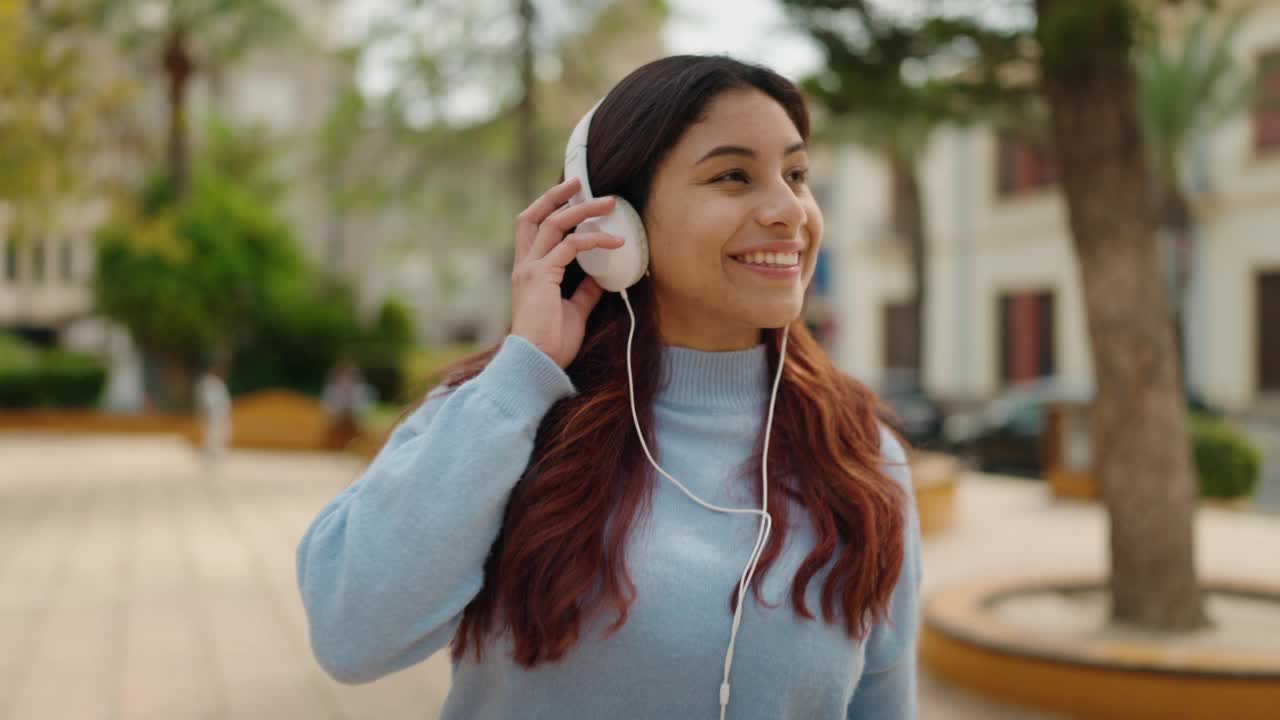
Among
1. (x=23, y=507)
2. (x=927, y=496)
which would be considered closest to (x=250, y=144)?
(x=23, y=507)

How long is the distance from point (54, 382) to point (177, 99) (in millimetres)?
7689

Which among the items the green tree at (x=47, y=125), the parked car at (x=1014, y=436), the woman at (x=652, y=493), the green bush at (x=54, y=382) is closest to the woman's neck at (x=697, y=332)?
the woman at (x=652, y=493)

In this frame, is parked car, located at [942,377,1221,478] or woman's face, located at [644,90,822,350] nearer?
woman's face, located at [644,90,822,350]

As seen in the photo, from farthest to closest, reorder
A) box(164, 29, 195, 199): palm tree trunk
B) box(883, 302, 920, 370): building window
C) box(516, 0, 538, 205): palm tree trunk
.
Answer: box(883, 302, 920, 370): building window, box(164, 29, 195, 199): palm tree trunk, box(516, 0, 538, 205): palm tree trunk

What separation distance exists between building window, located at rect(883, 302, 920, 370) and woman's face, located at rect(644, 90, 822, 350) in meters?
31.5

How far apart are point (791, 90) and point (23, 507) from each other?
12507 millimetres

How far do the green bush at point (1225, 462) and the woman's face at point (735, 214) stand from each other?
11.6m

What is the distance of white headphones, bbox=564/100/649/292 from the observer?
180cm

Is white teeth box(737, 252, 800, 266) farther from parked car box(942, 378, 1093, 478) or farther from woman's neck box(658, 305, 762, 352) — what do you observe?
parked car box(942, 378, 1093, 478)

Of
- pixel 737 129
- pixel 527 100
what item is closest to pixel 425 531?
pixel 737 129

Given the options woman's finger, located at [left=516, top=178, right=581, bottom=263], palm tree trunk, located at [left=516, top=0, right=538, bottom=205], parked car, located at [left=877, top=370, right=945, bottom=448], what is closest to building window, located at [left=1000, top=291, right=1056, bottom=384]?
parked car, located at [left=877, top=370, right=945, bottom=448]

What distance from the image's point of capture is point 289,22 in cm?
2789

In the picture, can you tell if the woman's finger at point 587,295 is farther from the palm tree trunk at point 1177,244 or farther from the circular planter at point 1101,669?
the palm tree trunk at point 1177,244

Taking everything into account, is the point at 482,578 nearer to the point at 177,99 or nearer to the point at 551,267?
the point at 551,267
